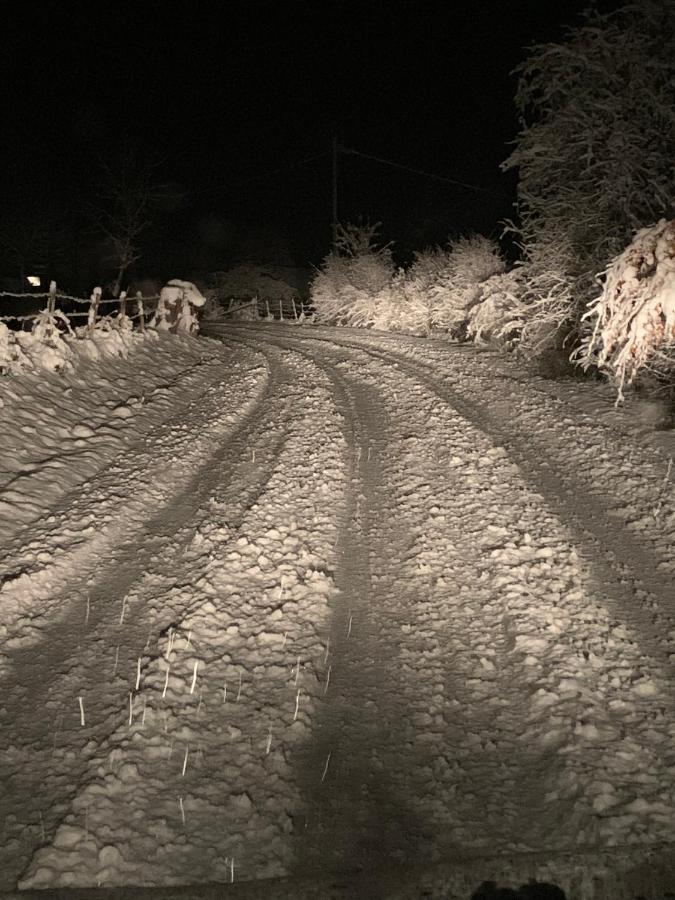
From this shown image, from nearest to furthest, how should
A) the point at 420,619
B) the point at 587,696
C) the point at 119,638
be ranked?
the point at 587,696, the point at 119,638, the point at 420,619

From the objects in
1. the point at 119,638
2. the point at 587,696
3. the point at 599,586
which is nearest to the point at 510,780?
the point at 587,696

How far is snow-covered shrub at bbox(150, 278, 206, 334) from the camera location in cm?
1739

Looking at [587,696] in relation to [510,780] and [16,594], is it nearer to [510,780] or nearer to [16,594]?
[510,780]

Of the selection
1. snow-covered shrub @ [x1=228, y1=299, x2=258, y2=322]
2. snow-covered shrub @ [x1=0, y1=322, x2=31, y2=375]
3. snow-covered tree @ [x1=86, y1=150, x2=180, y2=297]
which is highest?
snow-covered tree @ [x1=86, y1=150, x2=180, y2=297]

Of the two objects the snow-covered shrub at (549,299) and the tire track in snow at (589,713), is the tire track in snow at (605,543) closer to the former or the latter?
the tire track in snow at (589,713)

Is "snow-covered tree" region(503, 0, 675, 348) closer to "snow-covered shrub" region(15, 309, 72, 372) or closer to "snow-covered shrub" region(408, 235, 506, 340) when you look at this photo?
"snow-covered shrub" region(408, 235, 506, 340)

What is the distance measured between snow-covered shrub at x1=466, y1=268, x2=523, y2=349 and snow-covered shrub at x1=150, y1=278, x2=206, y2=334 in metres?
8.01

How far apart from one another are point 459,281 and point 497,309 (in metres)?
4.46

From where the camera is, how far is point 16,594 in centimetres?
491

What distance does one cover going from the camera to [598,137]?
10758mm

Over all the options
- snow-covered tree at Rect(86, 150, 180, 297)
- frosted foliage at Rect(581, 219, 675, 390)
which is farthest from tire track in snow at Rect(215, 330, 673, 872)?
snow-covered tree at Rect(86, 150, 180, 297)

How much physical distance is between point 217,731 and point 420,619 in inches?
72.1

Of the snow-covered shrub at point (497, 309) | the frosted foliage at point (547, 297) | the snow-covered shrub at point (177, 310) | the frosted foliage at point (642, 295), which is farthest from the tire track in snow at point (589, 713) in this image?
the snow-covered shrub at point (177, 310)

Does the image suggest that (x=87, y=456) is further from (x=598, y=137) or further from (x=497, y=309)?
(x=497, y=309)
